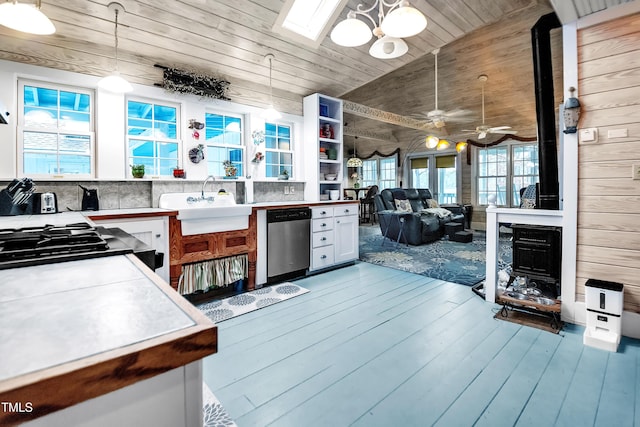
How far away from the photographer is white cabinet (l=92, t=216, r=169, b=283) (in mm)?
2572

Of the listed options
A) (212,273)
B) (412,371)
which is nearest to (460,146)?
(212,273)

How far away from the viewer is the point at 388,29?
6.62 ft

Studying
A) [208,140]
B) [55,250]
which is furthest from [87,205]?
[55,250]

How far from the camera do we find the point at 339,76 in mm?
4379

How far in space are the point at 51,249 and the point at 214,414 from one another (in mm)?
1102

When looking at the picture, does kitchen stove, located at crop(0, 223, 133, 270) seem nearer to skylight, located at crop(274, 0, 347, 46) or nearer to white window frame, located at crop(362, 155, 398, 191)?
skylight, located at crop(274, 0, 347, 46)

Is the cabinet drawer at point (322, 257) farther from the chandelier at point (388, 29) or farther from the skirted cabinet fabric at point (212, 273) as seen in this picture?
the chandelier at point (388, 29)

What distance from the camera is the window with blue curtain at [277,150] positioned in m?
4.42

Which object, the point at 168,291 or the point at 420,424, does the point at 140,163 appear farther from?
the point at 420,424

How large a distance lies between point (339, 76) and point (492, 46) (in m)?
2.91

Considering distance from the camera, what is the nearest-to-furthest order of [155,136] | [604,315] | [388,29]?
[388,29] < [604,315] < [155,136]

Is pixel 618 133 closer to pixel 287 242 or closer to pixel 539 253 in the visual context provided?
pixel 539 253

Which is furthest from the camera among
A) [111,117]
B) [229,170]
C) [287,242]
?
[229,170]

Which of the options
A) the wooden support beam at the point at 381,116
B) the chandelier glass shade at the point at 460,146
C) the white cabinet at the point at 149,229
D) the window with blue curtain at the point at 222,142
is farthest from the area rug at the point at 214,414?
the chandelier glass shade at the point at 460,146
